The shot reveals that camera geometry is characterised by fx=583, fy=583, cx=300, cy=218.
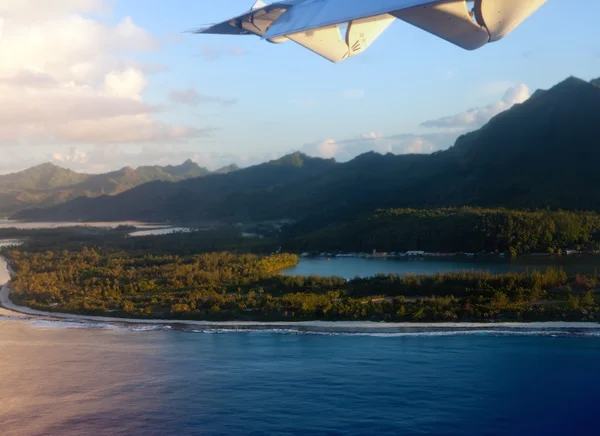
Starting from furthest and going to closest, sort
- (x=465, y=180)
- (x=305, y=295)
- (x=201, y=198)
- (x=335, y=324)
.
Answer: (x=201, y=198), (x=465, y=180), (x=305, y=295), (x=335, y=324)

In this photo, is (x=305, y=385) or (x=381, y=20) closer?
(x=381, y=20)

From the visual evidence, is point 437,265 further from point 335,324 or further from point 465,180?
point 465,180

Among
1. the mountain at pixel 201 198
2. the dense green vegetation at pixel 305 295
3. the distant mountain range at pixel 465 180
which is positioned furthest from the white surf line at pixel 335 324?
the mountain at pixel 201 198

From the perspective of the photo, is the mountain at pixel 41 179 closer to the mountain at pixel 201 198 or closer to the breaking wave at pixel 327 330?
the mountain at pixel 201 198

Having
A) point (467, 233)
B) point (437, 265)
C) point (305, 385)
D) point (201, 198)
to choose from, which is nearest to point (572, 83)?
point (467, 233)

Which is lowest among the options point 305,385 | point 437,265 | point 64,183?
point 305,385

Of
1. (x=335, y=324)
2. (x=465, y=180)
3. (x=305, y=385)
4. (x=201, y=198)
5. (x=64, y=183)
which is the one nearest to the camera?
(x=305, y=385)

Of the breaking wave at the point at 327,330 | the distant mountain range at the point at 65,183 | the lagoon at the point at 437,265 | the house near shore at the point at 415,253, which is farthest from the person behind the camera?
the distant mountain range at the point at 65,183

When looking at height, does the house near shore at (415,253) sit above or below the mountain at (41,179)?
below
